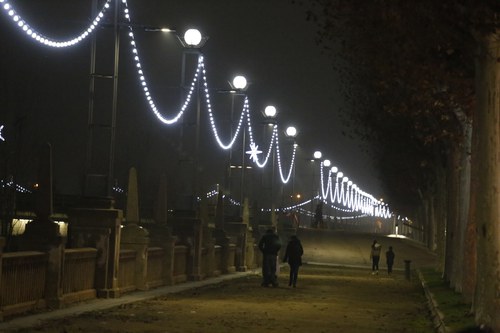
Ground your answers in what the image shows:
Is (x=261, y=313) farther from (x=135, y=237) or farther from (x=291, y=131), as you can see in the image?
(x=291, y=131)

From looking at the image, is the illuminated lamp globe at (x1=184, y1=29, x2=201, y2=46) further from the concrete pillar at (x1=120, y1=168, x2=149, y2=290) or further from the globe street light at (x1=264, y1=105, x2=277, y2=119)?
the globe street light at (x1=264, y1=105, x2=277, y2=119)

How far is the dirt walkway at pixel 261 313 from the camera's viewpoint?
19.7 meters

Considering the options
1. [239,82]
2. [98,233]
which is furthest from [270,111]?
[98,233]

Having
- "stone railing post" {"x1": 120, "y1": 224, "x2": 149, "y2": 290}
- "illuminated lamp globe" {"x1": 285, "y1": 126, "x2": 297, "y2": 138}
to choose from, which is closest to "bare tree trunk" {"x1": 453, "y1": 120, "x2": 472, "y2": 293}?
"stone railing post" {"x1": 120, "y1": 224, "x2": 149, "y2": 290}

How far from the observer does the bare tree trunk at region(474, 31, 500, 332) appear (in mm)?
19266

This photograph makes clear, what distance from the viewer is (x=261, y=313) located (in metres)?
24.1

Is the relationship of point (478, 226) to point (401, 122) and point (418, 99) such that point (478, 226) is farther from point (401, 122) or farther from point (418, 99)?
point (401, 122)

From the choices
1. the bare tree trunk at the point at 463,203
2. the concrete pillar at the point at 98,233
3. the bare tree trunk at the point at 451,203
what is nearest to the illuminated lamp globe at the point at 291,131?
the bare tree trunk at the point at 451,203

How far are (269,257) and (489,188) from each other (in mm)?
17343

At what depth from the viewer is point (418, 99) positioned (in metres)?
30.2

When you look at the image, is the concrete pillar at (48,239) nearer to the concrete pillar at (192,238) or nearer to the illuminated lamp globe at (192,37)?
the illuminated lamp globe at (192,37)

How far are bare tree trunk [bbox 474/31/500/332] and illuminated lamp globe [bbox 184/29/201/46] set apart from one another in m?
15.5

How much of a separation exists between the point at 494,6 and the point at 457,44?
311 cm

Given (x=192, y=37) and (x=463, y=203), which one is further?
(x=192, y=37)
